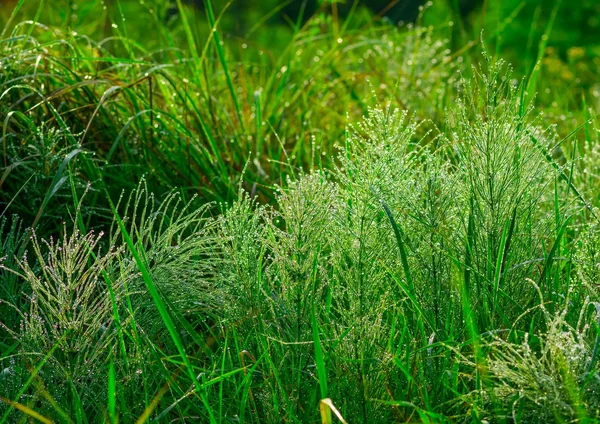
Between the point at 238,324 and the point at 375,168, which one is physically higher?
the point at 375,168

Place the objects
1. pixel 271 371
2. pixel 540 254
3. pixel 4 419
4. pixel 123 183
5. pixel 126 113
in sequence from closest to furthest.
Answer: pixel 4 419
pixel 271 371
pixel 540 254
pixel 123 183
pixel 126 113

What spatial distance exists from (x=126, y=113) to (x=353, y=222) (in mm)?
1445

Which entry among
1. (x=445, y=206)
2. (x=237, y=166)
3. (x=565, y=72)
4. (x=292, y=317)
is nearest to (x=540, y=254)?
(x=445, y=206)

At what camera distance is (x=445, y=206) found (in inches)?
69.3

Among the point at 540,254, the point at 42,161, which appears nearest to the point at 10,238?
the point at 42,161

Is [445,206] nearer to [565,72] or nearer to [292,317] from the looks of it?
[292,317]

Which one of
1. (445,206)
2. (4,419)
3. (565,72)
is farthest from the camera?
(565,72)

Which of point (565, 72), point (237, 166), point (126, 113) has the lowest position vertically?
point (565, 72)

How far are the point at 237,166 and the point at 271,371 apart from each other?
4.49 feet

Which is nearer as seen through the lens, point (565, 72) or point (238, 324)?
point (238, 324)

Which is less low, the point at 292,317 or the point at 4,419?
the point at 292,317

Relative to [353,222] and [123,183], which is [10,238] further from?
[353,222]

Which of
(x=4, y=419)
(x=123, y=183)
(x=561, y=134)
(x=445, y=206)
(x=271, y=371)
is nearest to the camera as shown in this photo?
(x=4, y=419)

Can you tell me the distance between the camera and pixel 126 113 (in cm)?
288
